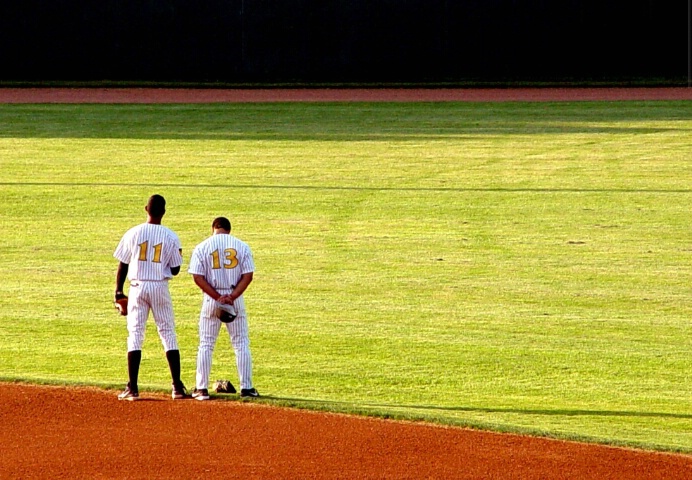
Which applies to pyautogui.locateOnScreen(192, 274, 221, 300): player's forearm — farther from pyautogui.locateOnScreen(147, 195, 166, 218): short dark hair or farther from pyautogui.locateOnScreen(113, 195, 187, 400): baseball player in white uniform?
pyautogui.locateOnScreen(147, 195, 166, 218): short dark hair

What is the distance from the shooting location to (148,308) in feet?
29.0

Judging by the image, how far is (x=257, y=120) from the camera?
2722cm

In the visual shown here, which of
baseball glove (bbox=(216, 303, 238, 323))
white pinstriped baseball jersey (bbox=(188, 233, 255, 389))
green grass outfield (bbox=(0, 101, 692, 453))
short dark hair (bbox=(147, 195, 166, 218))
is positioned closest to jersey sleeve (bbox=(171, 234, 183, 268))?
white pinstriped baseball jersey (bbox=(188, 233, 255, 389))

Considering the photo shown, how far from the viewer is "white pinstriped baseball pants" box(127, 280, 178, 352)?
873 centimetres

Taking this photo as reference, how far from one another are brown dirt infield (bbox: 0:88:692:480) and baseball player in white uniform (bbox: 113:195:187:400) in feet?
2.00

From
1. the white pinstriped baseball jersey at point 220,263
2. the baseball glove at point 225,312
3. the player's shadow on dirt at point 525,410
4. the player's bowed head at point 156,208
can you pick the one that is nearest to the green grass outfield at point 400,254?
the player's shadow on dirt at point 525,410

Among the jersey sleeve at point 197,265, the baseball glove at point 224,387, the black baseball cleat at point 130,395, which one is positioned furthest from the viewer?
the baseball glove at point 224,387

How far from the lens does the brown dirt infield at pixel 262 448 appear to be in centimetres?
765

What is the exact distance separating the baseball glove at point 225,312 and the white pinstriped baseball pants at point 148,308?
355 mm

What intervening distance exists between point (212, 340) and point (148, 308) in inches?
21.9

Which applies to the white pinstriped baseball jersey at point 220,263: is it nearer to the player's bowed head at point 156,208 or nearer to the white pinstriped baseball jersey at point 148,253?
the white pinstriped baseball jersey at point 148,253

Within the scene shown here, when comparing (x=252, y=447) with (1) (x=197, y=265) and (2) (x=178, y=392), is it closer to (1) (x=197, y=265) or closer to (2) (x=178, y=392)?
(2) (x=178, y=392)
